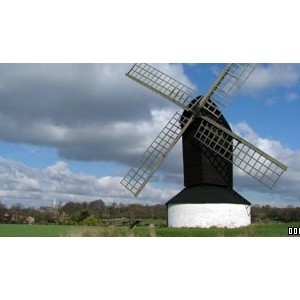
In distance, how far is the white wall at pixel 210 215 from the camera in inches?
761

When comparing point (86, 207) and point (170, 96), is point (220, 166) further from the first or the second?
point (86, 207)

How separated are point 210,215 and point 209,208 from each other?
29 cm

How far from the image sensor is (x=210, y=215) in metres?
19.4

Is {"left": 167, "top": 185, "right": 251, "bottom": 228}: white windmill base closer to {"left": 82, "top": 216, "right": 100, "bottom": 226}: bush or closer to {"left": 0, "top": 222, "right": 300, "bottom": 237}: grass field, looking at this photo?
{"left": 0, "top": 222, "right": 300, "bottom": 237}: grass field

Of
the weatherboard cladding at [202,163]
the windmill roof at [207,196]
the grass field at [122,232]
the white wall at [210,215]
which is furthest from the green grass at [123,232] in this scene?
the weatherboard cladding at [202,163]

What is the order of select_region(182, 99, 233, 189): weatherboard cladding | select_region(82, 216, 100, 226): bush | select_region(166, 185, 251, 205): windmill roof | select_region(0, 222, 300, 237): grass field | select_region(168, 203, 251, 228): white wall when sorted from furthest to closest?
select_region(182, 99, 233, 189): weatherboard cladding → select_region(166, 185, 251, 205): windmill roof → select_region(168, 203, 251, 228): white wall → select_region(82, 216, 100, 226): bush → select_region(0, 222, 300, 237): grass field

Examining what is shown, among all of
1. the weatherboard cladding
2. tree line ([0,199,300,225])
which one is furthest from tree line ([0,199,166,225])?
the weatherboard cladding

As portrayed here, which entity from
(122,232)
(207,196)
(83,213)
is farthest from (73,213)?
(207,196)

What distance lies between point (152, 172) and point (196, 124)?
2908mm

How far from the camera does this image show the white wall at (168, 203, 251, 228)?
19.3 m

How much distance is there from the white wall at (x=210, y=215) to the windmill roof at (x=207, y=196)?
0.17 metres

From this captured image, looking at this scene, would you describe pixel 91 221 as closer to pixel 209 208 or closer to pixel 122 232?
pixel 122 232

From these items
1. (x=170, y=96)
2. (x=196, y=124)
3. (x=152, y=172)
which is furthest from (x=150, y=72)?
(x=152, y=172)

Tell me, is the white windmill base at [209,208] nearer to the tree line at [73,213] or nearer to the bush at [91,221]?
the tree line at [73,213]
